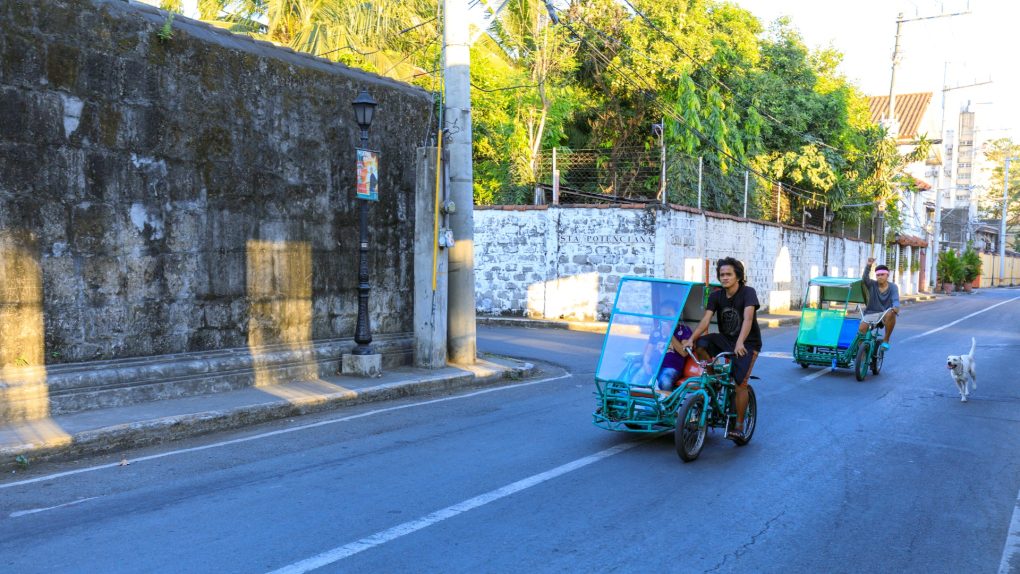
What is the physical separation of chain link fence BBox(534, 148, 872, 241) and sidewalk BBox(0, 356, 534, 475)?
1227 centimetres

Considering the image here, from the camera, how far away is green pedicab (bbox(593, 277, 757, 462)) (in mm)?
7648

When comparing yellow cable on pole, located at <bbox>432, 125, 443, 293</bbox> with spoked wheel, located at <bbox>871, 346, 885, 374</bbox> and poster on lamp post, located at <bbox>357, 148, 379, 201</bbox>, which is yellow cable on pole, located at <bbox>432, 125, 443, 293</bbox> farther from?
spoked wheel, located at <bbox>871, 346, 885, 374</bbox>

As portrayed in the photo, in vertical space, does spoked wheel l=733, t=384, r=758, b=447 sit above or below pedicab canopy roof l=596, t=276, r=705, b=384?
below

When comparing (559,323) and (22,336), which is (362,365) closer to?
(22,336)

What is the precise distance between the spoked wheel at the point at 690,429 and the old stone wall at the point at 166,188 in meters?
6.32

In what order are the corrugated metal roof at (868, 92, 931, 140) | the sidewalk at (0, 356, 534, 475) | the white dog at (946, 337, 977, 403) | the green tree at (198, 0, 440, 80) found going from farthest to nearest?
the corrugated metal roof at (868, 92, 931, 140) < the green tree at (198, 0, 440, 80) < the white dog at (946, 337, 977, 403) < the sidewalk at (0, 356, 534, 475)

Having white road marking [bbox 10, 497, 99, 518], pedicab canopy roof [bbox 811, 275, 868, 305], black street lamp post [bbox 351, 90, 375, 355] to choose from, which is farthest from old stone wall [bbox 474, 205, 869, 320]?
white road marking [bbox 10, 497, 99, 518]

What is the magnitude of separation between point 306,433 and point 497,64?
25.2 metres

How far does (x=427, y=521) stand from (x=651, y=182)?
2200 cm

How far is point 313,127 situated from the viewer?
12023 mm

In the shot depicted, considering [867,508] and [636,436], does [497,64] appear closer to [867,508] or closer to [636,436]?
[636,436]

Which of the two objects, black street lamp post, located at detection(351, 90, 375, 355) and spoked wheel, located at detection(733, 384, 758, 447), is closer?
spoked wheel, located at detection(733, 384, 758, 447)

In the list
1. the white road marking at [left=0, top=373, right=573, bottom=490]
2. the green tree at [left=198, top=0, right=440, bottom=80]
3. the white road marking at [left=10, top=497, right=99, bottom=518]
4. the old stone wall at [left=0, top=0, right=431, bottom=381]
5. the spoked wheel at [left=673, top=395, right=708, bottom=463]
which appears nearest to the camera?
the white road marking at [left=10, top=497, right=99, bottom=518]

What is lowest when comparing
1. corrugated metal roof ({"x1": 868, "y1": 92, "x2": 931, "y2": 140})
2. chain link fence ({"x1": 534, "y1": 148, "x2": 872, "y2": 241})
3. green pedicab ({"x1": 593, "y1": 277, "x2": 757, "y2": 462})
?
green pedicab ({"x1": 593, "y1": 277, "x2": 757, "y2": 462})
